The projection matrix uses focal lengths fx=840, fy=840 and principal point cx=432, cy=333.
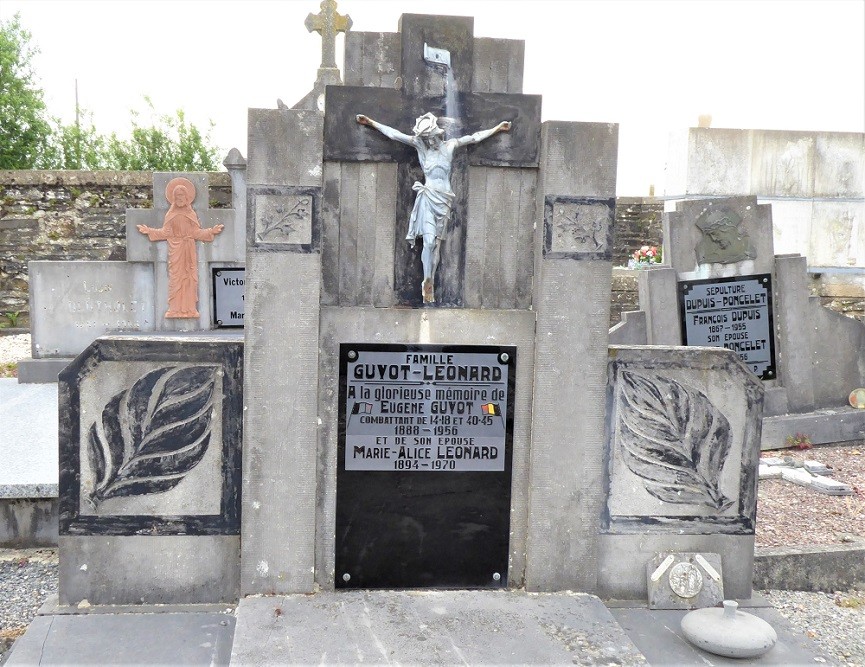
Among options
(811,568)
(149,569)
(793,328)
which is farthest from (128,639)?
(793,328)

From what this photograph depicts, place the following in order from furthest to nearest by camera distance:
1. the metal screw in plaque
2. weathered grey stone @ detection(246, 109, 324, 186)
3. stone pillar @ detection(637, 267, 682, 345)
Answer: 1. stone pillar @ detection(637, 267, 682, 345)
2. the metal screw in plaque
3. weathered grey stone @ detection(246, 109, 324, 186)

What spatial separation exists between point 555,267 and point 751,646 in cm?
209

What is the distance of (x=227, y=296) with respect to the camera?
1119cm

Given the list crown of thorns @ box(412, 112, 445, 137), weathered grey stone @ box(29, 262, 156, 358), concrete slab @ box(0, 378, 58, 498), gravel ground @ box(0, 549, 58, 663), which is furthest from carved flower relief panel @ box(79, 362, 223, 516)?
weathered grey stone @ box(29, 262, 156, 358)

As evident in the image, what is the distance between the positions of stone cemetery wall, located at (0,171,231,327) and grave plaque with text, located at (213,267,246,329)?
20.3 ft

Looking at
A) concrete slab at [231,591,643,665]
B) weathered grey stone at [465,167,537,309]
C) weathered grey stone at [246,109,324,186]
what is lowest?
concrete slab at [231,591,643,665]

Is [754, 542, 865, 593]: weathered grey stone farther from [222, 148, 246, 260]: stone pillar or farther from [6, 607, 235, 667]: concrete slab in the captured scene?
[222, 148, 246, 260]: stone pillar

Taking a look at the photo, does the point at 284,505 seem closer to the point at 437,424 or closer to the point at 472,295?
the point at 437,424

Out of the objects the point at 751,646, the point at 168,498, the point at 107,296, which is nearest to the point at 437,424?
the point at 168,498

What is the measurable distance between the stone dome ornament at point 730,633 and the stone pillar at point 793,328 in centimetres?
569

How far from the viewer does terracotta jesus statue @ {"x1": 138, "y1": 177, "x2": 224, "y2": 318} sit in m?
10.8

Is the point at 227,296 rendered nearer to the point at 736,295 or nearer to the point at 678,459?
the point at 736,295

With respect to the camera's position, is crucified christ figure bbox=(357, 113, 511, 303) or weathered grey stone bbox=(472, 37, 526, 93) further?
weathered grey stone bbox=(472, 37, 526, 93)

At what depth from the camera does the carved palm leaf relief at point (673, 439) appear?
4.66m
